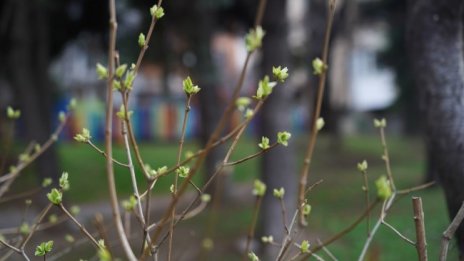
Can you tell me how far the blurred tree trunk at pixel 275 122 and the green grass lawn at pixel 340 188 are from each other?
0.57m

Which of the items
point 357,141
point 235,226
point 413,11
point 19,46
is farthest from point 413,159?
point 413,11

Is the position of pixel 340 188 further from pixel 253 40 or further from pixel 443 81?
pixel 253 40

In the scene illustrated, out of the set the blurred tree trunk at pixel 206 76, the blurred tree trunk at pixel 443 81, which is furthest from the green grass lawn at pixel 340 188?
the blurred tree trunk at pixel 206 76

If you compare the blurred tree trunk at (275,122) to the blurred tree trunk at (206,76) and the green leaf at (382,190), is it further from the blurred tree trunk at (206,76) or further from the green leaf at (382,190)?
the green leaf at (382,190)

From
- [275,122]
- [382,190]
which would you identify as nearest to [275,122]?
[275,122]

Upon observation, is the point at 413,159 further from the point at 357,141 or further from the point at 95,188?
the point at 95,188

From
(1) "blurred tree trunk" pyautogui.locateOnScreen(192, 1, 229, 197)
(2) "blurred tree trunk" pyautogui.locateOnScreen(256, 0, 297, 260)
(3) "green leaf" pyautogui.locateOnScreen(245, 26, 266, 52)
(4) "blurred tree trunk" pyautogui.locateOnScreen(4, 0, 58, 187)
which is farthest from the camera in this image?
(1) "blurred tree trunk" pyautogui.locateOnScreen(192, 1, 229, 197)

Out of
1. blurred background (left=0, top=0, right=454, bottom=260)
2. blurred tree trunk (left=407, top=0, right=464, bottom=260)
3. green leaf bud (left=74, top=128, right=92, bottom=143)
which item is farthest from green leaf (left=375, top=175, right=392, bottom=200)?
blurred tree trunk (left=407, top=0, right=464, bottom=260)

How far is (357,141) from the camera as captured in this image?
1877 cm

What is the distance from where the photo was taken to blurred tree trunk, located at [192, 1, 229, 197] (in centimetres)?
898

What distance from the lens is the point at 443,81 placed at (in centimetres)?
268

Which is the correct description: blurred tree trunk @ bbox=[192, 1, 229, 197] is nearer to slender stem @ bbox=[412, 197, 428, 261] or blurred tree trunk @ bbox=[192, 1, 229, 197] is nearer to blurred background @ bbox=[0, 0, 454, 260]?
blurred background @ bbox=[0, 0, 454, 260]

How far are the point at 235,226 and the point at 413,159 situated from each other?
7833mm

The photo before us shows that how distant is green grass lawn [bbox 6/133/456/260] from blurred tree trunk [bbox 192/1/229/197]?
1039 mm
